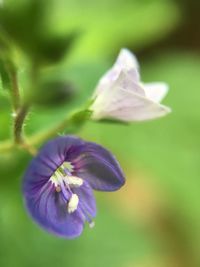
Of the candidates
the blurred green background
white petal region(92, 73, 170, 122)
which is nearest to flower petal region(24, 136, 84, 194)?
white petal region(92, 73, 170, 122)

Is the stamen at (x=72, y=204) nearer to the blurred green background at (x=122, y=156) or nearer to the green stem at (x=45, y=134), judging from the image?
the green stem at (x=45, y=134)

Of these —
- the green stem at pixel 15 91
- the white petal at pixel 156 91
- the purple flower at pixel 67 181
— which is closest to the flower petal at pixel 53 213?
the purple flower at pixel 67 181

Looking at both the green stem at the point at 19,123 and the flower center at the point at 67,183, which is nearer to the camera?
the green stem at the point at 19,123

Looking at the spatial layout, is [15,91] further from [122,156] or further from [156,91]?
[122,156]

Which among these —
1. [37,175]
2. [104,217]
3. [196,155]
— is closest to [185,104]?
[196,155]

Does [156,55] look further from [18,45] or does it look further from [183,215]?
[18,45]

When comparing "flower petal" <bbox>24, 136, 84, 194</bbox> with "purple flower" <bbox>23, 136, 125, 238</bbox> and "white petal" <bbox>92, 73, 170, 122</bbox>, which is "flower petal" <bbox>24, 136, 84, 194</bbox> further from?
"white petal" <bbox>92, 73, 170, 122</bbox>
